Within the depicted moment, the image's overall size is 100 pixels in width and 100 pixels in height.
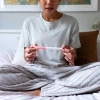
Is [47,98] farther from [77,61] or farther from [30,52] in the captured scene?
[77,61]

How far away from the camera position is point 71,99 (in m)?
1.06

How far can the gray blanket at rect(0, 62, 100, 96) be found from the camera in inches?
46.8

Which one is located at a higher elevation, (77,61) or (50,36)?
(50,36)

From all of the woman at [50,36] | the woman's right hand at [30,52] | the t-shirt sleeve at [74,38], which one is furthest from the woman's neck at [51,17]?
the woman's right hand at [30,52]

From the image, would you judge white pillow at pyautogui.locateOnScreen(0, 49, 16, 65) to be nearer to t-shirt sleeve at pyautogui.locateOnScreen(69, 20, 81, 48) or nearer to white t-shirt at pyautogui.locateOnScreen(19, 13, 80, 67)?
white t-shirt at pyautogui.locateOnScreen(19, 13, 80, 67)

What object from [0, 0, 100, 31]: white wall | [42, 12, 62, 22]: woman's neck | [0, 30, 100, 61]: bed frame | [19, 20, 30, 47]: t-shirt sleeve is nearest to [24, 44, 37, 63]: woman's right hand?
[19, 20, 30, 47]: t-shirt sleeve

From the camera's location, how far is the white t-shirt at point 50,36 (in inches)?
56.5

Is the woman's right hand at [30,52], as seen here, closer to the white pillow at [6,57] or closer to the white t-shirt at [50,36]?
the white t-shirt at [50,36]

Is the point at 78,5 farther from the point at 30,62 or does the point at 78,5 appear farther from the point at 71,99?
the point at 71,99

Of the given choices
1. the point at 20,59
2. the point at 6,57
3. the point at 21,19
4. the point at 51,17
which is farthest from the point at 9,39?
the point at 51,17

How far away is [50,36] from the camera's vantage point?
4.75 ft

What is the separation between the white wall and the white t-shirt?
2.00 ft

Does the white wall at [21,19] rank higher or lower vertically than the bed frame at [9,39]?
higher

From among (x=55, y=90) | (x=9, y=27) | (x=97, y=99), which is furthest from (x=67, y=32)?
(x=9, y=27)
